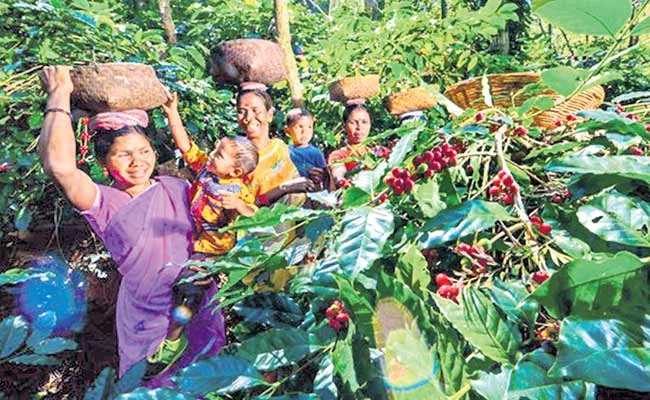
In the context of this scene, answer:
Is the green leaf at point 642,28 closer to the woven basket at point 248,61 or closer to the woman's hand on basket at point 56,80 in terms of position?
the woman's hand on basket at point 56,80

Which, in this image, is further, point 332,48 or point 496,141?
point 332,48

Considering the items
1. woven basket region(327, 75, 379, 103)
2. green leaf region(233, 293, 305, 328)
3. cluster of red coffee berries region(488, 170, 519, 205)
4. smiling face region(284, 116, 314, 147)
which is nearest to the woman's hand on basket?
smiling face region(284, 116, 314, 147)

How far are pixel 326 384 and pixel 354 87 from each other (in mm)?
2135

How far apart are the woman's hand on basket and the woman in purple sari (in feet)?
0.57

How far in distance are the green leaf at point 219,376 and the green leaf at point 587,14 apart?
1.17 ft

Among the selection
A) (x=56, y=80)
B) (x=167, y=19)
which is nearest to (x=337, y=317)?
(x=56, y=80)

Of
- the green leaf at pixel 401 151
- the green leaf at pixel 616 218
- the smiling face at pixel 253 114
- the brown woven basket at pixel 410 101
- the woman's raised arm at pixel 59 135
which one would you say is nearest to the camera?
the green leaf at pixel 616 218

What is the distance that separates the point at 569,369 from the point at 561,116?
2.48 feet

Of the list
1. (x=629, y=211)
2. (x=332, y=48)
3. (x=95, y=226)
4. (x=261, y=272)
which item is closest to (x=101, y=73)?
(x=95, y=226)

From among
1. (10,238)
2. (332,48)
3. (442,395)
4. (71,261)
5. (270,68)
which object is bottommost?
(71,261)

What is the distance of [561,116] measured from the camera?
90 cm

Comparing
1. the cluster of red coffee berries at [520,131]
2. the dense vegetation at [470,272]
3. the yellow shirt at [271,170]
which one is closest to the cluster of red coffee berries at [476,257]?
the dense vegetation at [470,272]

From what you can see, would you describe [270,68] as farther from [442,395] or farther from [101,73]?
[442,395]

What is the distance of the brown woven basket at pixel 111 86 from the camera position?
57.6 inches
